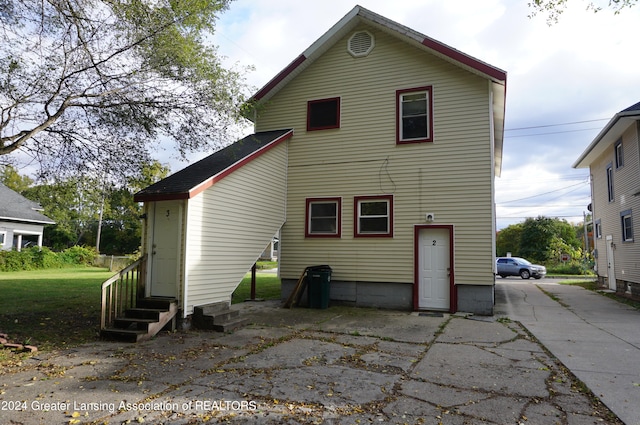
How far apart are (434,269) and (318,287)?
318cm

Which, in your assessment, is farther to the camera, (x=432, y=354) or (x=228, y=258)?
(x=228, y=258)

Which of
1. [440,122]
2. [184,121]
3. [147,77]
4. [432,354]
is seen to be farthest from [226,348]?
[440,122]

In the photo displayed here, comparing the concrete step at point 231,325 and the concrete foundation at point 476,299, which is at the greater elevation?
the concrete foundation at point 476,299

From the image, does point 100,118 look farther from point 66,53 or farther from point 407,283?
point 407,283

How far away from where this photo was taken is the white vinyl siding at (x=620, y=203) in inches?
534

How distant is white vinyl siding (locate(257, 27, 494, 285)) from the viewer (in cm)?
1012

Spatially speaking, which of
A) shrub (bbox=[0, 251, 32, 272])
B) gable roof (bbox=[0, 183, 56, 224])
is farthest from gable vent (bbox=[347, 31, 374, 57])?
gable roof (bbox=[0, 183, 56, 224])

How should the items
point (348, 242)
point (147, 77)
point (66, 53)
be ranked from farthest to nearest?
point (348, 242) → point (147, 77) → point (66, 53)

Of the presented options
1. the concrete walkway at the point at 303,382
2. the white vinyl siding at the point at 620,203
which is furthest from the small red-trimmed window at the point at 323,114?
the white vinyl siding at the point at 620,203

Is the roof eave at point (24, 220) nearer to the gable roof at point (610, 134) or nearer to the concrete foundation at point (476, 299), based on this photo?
the concrete foundation at point (476, 299)

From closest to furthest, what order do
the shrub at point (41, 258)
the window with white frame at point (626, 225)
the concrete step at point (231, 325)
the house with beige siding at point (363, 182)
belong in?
1. the concrete step at point (231, 325)
2. the house with beige siding at point (363, 182)
3. the window with white frame at point (626, 225)
4. the shrub at point (41, 258)

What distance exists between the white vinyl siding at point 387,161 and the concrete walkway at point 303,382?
3.23 metres

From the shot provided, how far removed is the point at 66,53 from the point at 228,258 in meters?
5.20

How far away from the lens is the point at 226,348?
662 centimetres
